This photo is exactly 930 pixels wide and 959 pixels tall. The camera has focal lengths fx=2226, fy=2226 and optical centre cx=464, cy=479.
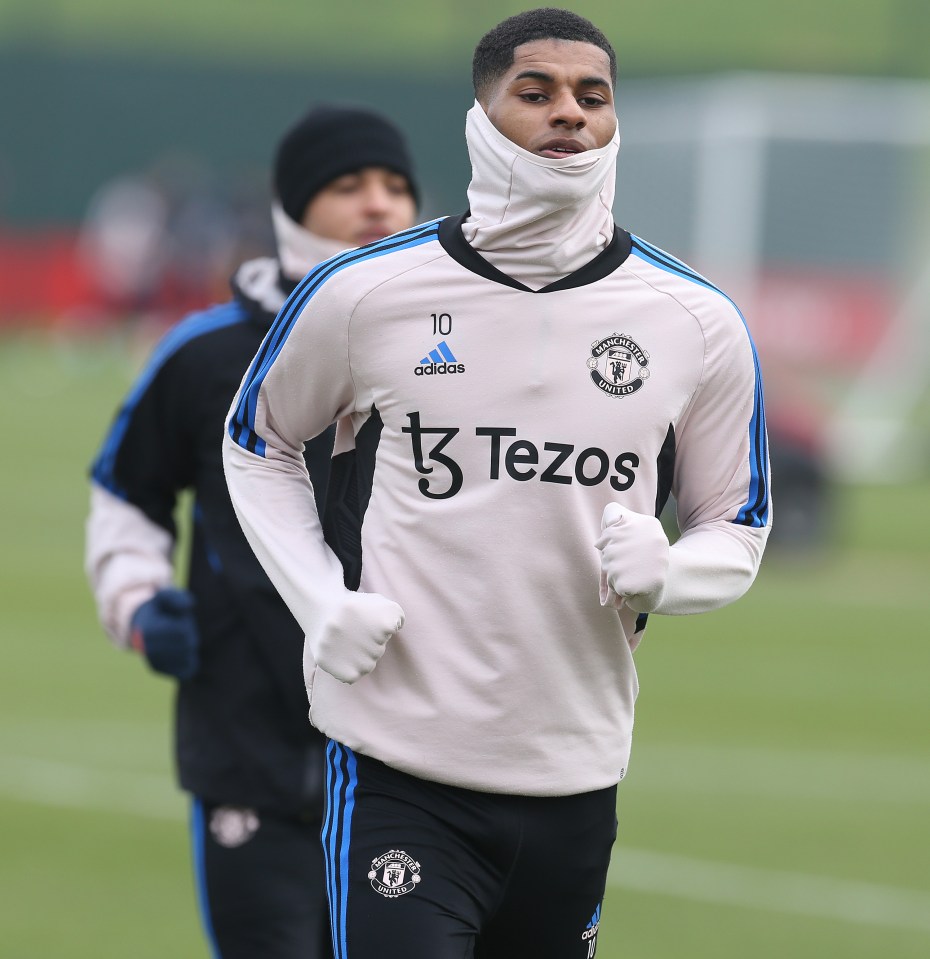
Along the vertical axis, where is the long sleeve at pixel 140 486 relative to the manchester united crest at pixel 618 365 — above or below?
below

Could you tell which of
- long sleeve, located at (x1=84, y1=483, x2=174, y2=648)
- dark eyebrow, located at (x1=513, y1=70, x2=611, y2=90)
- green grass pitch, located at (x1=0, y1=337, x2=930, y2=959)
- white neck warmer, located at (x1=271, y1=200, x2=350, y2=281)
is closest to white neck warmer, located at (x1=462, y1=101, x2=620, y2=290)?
dark eyebrow, located at (x1=513, y1=70, x2=611, y2=90)

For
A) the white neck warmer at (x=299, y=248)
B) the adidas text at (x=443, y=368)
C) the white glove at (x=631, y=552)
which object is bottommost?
the white glove at (x=631, y=552)

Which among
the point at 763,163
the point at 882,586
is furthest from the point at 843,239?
the point at 882,586

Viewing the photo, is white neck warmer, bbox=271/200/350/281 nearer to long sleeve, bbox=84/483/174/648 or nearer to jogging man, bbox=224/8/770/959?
long sleeve, bbox=84/483/174/648

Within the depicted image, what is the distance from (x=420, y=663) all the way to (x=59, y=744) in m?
7.63

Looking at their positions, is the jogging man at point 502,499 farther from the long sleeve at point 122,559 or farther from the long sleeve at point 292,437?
the long sleeve at point 122,559

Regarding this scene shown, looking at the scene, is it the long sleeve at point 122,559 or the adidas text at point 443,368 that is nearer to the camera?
the adidas text at point 443,368

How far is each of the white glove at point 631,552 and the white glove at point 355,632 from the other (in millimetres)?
366

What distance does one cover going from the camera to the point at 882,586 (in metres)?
17.2

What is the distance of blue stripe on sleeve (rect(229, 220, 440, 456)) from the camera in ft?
12.9

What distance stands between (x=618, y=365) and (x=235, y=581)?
1.44 metres

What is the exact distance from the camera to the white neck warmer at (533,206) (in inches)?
150

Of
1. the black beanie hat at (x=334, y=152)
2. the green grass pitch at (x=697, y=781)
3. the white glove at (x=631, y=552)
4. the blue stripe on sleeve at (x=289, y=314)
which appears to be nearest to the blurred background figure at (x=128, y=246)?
the green grass pitch at (x=697, y=781)

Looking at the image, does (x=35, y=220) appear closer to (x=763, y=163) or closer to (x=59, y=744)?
(x=763, y=163)
